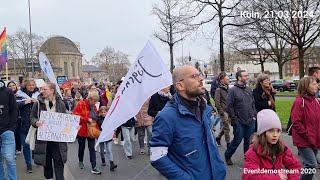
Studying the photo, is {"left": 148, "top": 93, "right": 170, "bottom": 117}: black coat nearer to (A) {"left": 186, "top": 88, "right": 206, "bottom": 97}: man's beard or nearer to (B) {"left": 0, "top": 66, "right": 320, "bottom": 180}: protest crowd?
(B) {"left": 0, "top": 66, "right": 320, "bottom": 180}: protest crowd

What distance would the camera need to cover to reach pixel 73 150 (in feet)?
32.8

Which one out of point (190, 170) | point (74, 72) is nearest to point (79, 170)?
point (190, 170)

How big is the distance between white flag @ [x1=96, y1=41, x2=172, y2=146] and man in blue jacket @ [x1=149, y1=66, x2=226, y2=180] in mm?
1246

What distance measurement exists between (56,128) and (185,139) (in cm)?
339

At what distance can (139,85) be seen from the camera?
4.52m

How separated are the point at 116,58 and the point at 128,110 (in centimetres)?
8437

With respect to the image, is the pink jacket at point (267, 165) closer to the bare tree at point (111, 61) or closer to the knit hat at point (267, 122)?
the knit hat at point (267, 122)

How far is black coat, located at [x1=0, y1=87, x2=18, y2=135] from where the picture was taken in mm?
5816

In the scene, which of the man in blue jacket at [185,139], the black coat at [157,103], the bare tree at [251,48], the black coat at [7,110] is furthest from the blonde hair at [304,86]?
the bare tree at [251,48]

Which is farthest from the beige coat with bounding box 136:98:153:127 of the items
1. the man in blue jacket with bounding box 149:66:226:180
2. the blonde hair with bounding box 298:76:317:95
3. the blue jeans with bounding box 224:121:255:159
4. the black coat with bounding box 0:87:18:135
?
the man in blue jacket with bounding box 149:66:226:180

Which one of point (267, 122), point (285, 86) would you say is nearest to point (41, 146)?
point (267, 122)

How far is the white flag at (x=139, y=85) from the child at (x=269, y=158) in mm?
1302

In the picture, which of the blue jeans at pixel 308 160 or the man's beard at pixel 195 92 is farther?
the blue jeans at pixel 308 160

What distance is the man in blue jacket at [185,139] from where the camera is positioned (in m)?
3.07
